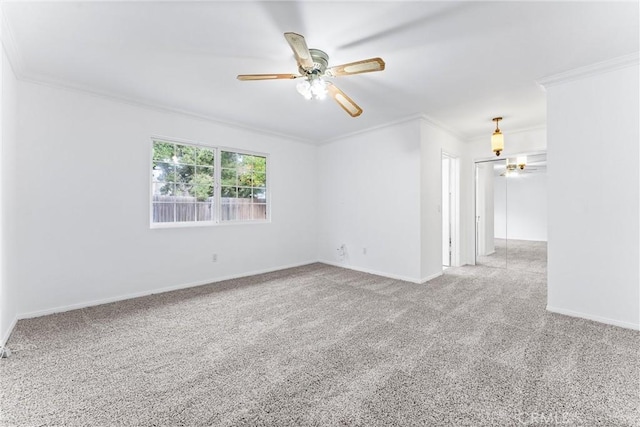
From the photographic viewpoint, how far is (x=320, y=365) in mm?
1939

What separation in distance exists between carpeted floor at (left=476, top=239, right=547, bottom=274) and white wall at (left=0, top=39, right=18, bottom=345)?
639 centimetres

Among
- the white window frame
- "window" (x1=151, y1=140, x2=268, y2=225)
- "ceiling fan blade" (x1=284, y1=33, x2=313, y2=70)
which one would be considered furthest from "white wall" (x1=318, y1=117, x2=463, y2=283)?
"ceiling fan blade" (x1=284, y1=33, x2=313, y2=70)

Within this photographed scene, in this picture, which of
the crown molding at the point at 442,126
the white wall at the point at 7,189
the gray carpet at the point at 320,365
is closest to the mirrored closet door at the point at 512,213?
the crown molding at the point at 442,126

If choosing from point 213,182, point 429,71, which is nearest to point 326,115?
point 429,71

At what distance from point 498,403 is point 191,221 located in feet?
12.9

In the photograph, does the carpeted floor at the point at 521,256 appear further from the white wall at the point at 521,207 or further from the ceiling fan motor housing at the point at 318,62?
the ceiling fan motor housing at the point at 318,62

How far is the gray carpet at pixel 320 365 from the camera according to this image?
4.88ft

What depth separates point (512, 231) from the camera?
497 centimetres

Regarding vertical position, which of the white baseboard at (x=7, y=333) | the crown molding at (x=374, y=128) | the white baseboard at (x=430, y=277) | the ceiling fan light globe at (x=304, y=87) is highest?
the crown molding at (x=374, y=128)

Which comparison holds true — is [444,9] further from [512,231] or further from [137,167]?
[512,231]

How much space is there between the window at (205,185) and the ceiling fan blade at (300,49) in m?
2.60

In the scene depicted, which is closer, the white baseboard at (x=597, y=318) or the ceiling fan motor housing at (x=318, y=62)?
the ceiling fan motor housing at (x=318, y=62)

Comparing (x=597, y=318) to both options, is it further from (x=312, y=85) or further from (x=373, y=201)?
(x=312, y=85)

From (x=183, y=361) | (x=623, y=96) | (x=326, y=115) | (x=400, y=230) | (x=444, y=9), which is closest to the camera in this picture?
(x=444, y=9)
